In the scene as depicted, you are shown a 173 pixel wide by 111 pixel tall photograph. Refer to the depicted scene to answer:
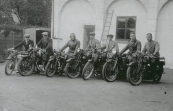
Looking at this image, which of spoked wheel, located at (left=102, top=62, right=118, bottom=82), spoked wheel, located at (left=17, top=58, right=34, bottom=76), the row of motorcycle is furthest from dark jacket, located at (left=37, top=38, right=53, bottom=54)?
spoked wheel, located at (left=102, top=62, right=118, bottom=82)

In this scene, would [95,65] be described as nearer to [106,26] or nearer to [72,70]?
[72,70]

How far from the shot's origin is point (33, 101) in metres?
6.32

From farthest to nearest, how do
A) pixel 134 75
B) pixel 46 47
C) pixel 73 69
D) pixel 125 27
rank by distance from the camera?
pixel 125 27, pixel 46 47, pixel 73 69, pixel 134 75

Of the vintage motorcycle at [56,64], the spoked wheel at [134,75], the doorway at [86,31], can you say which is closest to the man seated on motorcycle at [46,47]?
the vintage motorcycle at [56,64]

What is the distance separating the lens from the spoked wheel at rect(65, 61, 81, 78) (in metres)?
10.0

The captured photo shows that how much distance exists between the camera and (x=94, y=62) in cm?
982

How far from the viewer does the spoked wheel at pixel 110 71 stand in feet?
30.5

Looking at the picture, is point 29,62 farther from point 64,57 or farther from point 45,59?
point 64,57

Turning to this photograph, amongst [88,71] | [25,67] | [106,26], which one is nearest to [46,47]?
[25,67]

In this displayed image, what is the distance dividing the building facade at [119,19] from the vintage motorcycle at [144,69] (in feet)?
15.2

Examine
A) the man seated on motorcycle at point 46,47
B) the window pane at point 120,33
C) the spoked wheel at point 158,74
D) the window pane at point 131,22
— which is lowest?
the spoked wheel at point 158,74

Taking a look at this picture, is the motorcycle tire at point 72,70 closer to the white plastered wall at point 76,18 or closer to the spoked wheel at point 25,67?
the spoked wheel at point 25,67

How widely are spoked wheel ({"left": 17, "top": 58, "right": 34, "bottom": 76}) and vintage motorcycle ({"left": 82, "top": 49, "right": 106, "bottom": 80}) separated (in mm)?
2295

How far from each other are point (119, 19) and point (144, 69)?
6773 mm
